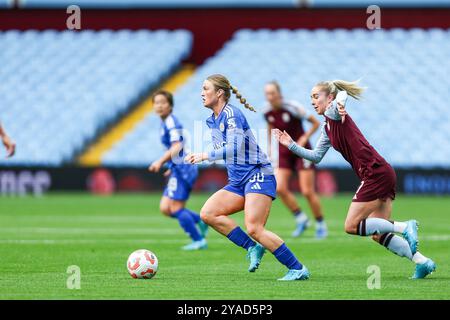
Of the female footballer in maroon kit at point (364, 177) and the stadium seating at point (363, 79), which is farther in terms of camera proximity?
the stadium seating at point (363, 79)

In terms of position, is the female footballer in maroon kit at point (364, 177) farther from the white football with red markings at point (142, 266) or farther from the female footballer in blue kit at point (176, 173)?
the female footballer in blue kit at point (176, 173)

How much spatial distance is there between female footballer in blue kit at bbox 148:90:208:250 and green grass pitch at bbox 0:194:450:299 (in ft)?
1.13

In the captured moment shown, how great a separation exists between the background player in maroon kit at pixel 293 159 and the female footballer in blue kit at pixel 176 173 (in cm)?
240

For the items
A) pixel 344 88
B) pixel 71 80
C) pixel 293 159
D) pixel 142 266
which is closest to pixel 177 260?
pixel 142 266

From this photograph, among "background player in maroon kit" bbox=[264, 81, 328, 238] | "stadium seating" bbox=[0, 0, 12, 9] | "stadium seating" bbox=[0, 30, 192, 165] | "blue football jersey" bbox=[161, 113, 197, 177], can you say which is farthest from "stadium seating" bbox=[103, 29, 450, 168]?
"blue football jersey" bbox=[161, 113, 197, 177]

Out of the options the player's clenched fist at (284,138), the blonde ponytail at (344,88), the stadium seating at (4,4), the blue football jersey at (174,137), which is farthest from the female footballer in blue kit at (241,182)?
the stadium seating at (4,4)

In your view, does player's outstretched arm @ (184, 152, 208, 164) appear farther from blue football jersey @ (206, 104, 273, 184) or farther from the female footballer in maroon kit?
the female footballer in maroon kit

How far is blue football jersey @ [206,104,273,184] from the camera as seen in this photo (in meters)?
8.91

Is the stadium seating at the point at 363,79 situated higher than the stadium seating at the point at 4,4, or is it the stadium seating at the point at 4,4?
the stadium seating at the point at 4,4

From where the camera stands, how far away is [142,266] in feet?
30.0

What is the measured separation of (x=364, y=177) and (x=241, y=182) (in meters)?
1.17

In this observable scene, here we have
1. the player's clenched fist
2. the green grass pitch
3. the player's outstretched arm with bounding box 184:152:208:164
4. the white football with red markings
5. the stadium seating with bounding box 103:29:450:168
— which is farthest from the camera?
the stadium seating with bounding box 103:29:450:168

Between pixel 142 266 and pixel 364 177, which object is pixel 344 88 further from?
pixel 142 266

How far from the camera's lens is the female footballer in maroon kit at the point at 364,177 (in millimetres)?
9039
